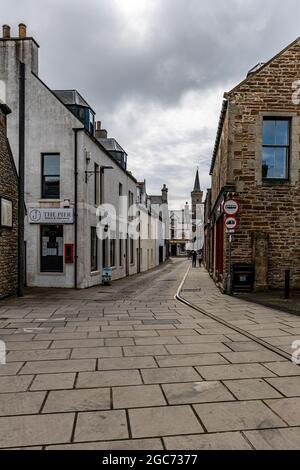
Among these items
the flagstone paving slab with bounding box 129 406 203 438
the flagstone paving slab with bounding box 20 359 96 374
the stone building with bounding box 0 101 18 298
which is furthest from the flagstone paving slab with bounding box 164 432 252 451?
the stone building with bounding box 0 101 18 298

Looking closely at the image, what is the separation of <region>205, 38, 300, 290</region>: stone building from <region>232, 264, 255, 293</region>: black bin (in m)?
0.04

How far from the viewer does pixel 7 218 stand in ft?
44.2

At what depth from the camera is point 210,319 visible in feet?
30.8

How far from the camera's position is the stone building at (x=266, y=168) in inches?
567

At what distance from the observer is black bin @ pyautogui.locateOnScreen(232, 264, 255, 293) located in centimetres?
1434

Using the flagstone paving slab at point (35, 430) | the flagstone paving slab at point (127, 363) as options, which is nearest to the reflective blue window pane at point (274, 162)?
the flagstone paving slab at point (127, 363)

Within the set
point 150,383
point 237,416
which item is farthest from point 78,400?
point 237,416

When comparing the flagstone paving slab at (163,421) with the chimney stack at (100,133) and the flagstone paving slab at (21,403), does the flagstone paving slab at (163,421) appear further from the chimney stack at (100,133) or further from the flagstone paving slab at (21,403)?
the chimney stack at (100,133)

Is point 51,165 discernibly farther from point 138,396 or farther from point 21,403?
point 138,396

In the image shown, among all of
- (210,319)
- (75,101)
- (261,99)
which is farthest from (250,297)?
(75,101)

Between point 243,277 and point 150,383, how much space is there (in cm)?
1007

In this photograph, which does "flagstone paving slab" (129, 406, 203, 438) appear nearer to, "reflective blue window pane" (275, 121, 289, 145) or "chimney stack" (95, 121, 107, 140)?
"reflective blue window pane" (275, 121, 289, 145)
